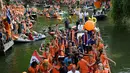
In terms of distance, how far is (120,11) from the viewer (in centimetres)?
2633

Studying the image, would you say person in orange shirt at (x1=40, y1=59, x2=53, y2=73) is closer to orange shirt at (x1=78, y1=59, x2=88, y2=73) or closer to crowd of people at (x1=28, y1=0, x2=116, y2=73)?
crowd of people at (x1=28, y1=0, x2=116, y2=73)

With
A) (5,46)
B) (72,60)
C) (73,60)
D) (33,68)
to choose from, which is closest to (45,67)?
(33,68)

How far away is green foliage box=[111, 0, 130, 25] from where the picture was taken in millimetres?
25312

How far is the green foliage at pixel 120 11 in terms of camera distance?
25312 mm

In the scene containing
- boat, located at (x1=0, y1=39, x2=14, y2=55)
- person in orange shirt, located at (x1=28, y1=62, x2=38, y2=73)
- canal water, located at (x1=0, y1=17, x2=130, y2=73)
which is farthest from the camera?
boat, located at (x1=0, y1=39, x2=14, y2=55)

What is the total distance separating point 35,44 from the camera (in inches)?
887

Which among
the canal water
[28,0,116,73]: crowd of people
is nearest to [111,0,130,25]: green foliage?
the canal water

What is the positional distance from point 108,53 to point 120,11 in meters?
7.62

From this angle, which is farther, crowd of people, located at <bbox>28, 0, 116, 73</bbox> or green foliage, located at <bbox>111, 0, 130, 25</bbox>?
green foliage, located at <bbox>111, 0, 130, 25</bbox>

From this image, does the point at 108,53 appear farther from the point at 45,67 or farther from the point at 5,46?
the point at 45,67

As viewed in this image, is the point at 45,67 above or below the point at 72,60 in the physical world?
above

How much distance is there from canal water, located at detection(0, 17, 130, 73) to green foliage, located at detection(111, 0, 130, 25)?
3.39 ft

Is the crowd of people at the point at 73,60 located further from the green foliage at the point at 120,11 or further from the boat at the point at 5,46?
the green foliage at the point at 120,11

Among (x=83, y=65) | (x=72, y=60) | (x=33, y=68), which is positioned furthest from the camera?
(x=72, y=60)
